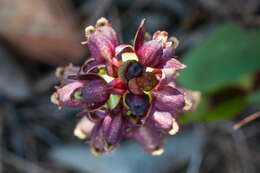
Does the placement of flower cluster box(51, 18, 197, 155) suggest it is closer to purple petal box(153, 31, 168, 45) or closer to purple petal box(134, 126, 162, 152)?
purple petal box(153, 31, 168, 45)

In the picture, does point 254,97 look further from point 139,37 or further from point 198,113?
point 139,37

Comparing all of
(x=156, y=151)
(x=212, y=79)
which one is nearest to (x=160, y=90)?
(x=156, y=151)

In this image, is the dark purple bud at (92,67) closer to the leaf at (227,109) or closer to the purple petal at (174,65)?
the purple petal at (174,65)

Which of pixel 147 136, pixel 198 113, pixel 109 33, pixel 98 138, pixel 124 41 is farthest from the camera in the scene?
pixel 124 41

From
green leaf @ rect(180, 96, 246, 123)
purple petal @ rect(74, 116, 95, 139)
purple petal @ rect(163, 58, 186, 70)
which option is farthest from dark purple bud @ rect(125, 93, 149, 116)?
green leaf @ rect(180, 96, 246, 123)

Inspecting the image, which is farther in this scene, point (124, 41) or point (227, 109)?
point (124, 41)

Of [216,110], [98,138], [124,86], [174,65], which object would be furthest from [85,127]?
[216,110]

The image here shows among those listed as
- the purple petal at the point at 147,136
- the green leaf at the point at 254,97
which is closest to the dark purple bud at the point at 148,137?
the purple petal at the point at 147,136
